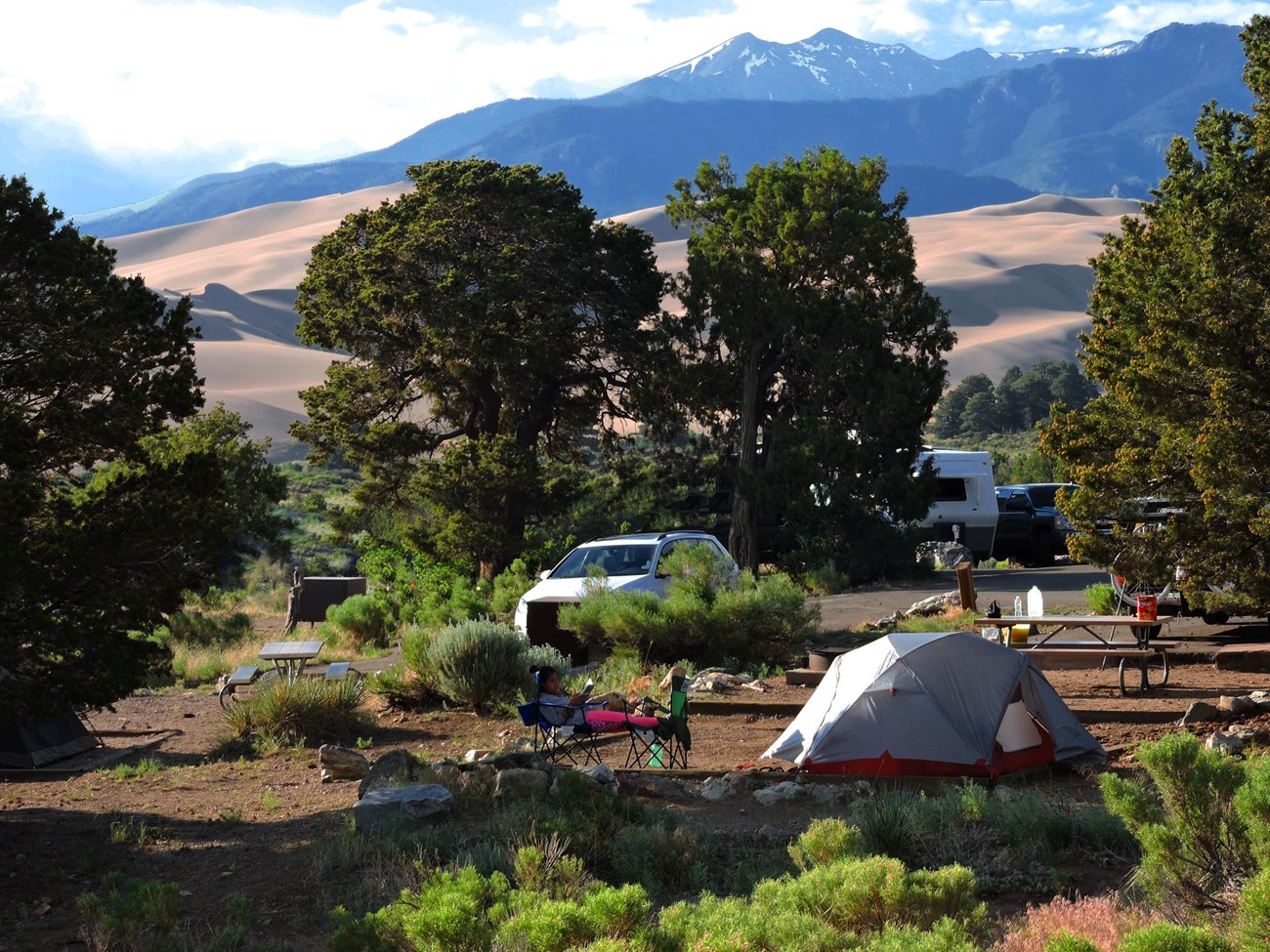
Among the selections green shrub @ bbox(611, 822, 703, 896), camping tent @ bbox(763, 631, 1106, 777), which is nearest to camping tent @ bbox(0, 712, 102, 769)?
green shrub @ bbox(611, 822, 703, 896)

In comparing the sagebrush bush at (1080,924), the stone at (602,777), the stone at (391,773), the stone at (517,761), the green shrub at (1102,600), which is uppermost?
the sagebrush bush at (1080,924)

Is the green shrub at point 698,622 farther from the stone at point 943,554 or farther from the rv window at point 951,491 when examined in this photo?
the rv window at point 951,491

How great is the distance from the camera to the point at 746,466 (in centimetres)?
2755

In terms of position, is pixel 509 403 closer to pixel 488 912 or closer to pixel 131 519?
pixel 131 519

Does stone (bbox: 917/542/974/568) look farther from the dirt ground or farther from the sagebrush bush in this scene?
the sagebrush bush

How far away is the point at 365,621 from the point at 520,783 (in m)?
15.1

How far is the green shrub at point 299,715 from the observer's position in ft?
44.7

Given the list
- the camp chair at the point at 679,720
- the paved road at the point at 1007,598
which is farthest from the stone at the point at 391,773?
the paved road at the point at 1007,598

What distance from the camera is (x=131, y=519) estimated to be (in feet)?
30.3

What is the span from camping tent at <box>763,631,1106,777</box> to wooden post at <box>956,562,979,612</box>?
641 cm

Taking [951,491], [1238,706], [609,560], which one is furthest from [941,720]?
[951,491]

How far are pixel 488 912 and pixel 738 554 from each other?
2128 cm

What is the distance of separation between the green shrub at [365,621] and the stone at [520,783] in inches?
573

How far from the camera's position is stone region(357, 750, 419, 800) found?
986 centimetres
